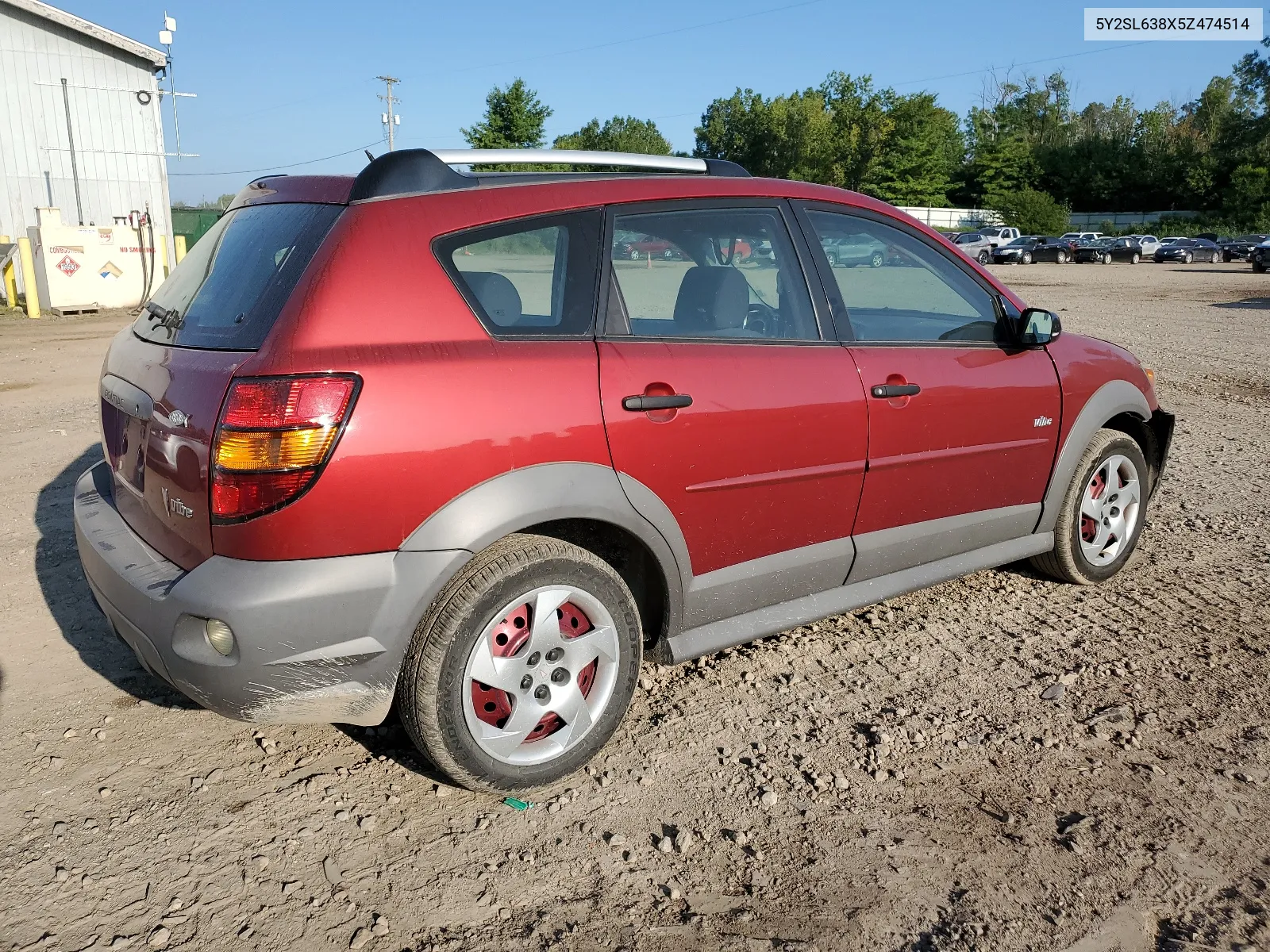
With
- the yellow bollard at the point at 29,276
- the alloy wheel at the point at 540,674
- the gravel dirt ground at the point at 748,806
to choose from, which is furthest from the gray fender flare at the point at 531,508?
the yellow bollard at the point at 29,276

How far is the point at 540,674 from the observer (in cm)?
294

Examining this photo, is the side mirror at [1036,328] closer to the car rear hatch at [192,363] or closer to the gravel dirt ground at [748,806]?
the gravel dirt ground at [748,806]

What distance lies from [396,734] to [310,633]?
3.04ft

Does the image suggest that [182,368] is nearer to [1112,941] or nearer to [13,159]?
[1112,941]

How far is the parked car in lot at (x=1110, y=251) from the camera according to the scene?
48906 mm

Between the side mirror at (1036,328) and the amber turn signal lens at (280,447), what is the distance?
2837 millimetres

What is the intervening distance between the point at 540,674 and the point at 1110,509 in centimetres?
310

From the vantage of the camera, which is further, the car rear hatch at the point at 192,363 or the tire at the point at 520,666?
the tire at the point at 520,666

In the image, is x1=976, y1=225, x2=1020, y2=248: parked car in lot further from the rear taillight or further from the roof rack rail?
the rear taillight

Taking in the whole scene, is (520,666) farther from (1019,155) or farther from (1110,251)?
(1019,155)

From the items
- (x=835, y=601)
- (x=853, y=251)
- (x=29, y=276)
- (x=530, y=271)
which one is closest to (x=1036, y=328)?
(x=853, y=251)

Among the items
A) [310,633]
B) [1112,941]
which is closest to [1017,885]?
[1112,941]

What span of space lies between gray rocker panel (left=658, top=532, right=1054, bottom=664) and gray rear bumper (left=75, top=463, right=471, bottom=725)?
100cm

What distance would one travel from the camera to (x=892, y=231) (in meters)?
3.94
